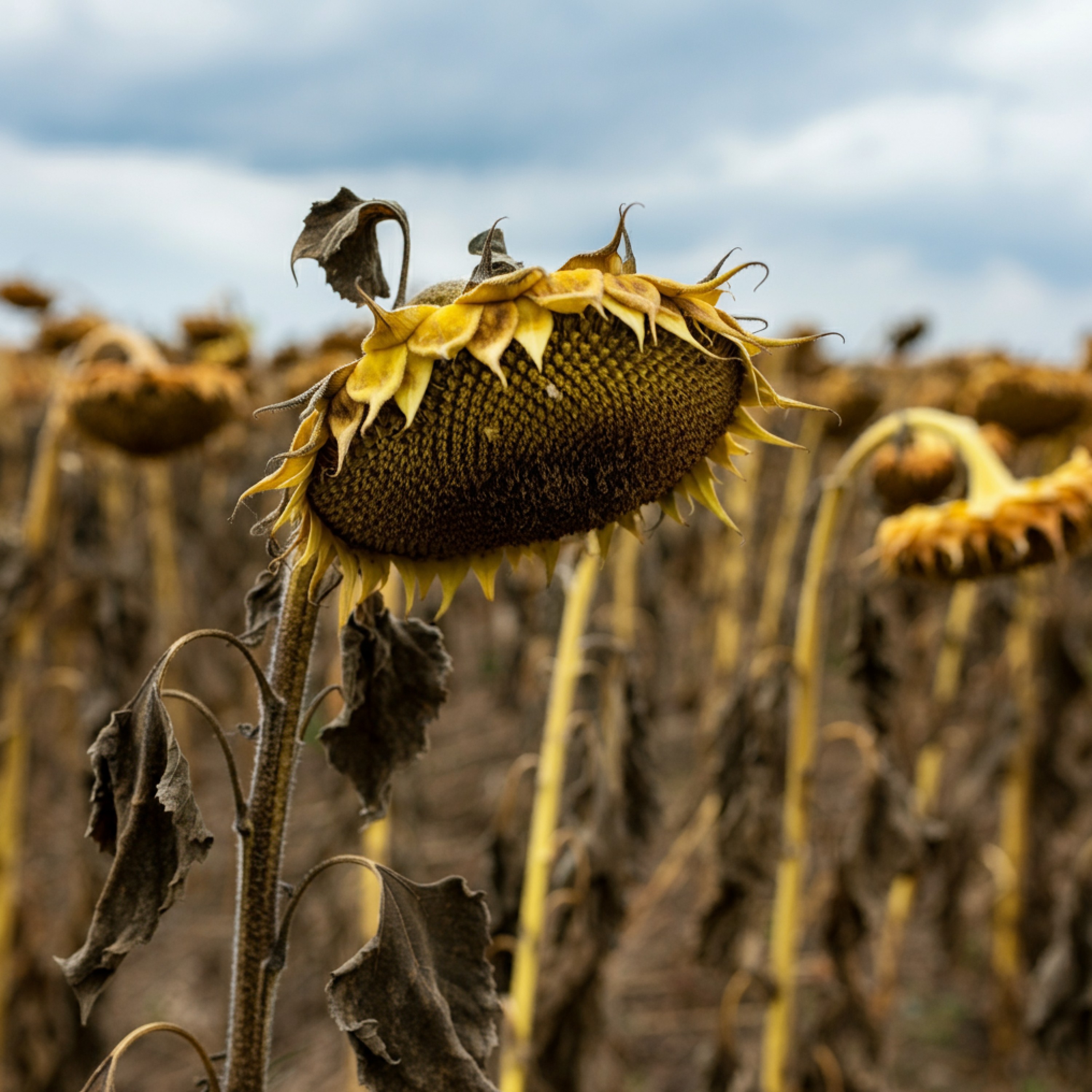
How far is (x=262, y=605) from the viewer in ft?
2.78

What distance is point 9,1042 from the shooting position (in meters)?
2.07

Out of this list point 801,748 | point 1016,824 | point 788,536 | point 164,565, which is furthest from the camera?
point 164,565

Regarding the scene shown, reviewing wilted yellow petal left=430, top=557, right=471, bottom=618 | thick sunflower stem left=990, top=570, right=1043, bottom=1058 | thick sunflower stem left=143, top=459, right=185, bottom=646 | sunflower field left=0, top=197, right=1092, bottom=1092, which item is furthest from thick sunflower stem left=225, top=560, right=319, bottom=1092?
thick sunflower stem left=143, top=459, right=185, bottom=646

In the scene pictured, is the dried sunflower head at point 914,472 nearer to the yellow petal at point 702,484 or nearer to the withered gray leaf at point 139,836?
the yellow petal at point 702,484

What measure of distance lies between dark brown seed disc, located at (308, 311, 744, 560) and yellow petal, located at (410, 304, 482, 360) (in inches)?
0.6

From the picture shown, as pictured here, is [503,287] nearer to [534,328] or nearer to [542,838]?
[534,328]

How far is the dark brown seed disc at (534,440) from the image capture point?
630 millimetres

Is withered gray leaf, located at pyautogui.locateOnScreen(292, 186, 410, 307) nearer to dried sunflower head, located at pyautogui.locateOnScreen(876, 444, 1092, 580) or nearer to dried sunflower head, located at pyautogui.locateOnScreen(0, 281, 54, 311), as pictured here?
dried sunflower head, located at pyautogui.locateOnScreen(876, 444, 1092, 580)

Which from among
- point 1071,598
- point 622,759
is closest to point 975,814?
point 1071,598

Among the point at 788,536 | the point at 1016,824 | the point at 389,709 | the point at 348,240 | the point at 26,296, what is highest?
the point at 26,296

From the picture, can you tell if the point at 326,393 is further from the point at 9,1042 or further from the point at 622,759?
the point at 9,1042

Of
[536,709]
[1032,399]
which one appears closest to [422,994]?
[536,709]

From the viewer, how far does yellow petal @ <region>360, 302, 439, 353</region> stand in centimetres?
60

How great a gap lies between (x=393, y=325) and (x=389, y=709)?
1.25ft
